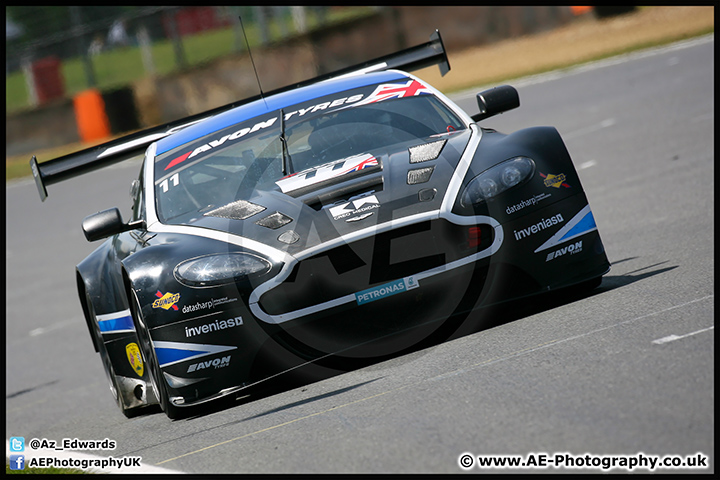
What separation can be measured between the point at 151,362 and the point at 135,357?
0.58 metres

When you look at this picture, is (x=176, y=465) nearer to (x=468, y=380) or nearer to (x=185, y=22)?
(x=468, y=380)

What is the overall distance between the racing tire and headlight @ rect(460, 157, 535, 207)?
1.61 metres

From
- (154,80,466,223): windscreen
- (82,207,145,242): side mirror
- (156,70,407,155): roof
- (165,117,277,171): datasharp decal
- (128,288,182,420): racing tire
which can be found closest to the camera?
(128,288,182,420): racing tire

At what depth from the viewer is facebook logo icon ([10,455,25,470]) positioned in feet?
16.0

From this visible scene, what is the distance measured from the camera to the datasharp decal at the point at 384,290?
448cm

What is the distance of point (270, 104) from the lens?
6.37 metres

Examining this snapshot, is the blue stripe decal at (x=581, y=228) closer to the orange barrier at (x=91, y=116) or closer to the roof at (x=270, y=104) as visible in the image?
the roof at (x=270, y=104)

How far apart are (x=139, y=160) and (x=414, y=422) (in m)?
20.6

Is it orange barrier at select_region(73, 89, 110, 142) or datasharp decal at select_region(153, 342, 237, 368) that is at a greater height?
datasharp decal at select_region(153, 342, 237, 368)

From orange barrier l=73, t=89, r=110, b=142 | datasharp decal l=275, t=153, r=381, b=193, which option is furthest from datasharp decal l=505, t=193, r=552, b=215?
orange barrier l=73, t=89, r=110, b=142

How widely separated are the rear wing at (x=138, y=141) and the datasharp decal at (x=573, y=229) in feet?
6.65

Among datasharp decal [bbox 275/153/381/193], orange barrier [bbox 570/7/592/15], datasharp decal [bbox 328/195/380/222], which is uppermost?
datasharp decal [bbox 275/153/381/193]

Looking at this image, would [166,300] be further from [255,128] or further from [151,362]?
[255,128]

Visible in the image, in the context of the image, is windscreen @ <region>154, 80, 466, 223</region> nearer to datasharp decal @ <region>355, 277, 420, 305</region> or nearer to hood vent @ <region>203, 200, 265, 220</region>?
hood vent @ <region>203, 200, 265, 220</region>
